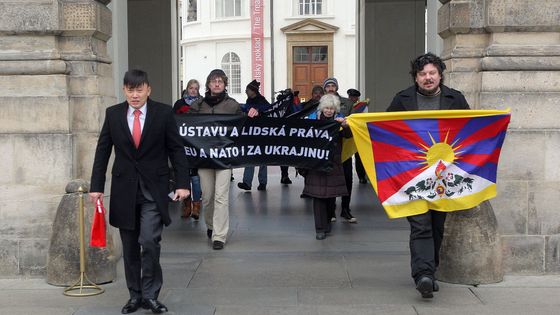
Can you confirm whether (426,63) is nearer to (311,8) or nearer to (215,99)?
(215,99)

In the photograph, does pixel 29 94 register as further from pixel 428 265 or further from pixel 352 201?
pixel 352 201

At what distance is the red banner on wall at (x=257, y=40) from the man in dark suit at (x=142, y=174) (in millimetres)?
38312

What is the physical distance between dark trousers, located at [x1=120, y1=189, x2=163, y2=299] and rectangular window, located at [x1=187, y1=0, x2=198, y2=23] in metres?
42.3

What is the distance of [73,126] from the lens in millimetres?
7738

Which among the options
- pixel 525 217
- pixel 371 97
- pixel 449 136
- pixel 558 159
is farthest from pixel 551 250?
pixel 371 97

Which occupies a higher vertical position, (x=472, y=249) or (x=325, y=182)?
(x=325, y=182)

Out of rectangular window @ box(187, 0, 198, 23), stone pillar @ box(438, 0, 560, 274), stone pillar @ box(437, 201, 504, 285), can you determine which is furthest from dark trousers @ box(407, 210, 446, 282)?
rectangular window @ box(187, 0, 198, 23)

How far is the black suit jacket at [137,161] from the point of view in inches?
242

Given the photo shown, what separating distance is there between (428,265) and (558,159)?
2.00 metres

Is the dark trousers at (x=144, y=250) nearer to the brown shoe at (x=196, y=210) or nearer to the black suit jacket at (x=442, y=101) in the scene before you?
the black suit jacket at (x=442, y=101)

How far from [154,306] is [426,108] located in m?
2.83

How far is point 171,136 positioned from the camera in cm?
629

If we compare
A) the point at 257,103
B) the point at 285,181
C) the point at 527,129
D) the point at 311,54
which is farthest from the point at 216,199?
the point at 311,54

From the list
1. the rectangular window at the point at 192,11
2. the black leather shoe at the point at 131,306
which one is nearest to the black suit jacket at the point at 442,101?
the black leather shoe at the point at 131,306
